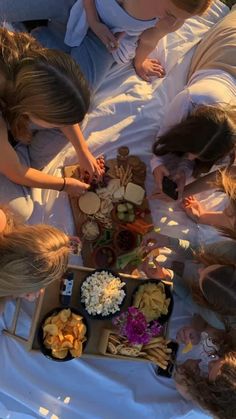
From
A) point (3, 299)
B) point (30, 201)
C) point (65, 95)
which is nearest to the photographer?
point (65, 95)

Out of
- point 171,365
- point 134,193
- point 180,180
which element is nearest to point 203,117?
point 180,180

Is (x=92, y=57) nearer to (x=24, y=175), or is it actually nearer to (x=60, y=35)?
(x=60, y=35)

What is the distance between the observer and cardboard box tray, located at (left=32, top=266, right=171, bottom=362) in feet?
5.72

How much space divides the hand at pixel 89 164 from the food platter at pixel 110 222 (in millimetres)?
33

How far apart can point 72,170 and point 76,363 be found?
784 millimetres

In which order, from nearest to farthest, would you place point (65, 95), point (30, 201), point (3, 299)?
point (65, 95) < point (3, 299) < point (30, 201)

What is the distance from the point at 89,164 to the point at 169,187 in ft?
1.11

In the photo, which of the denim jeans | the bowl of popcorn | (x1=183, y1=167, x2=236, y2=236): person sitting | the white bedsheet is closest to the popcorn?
the bowl of popcorn

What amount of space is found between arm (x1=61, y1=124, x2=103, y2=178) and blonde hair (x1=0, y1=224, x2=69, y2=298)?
44cm

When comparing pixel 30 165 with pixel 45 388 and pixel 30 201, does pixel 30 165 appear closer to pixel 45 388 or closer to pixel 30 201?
pixel 30 201

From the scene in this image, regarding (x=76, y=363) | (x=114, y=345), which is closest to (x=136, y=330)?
(x=114, y=345)

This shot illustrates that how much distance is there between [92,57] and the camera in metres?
1.93

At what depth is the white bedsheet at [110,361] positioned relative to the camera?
189cm

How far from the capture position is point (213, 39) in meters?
1.93
